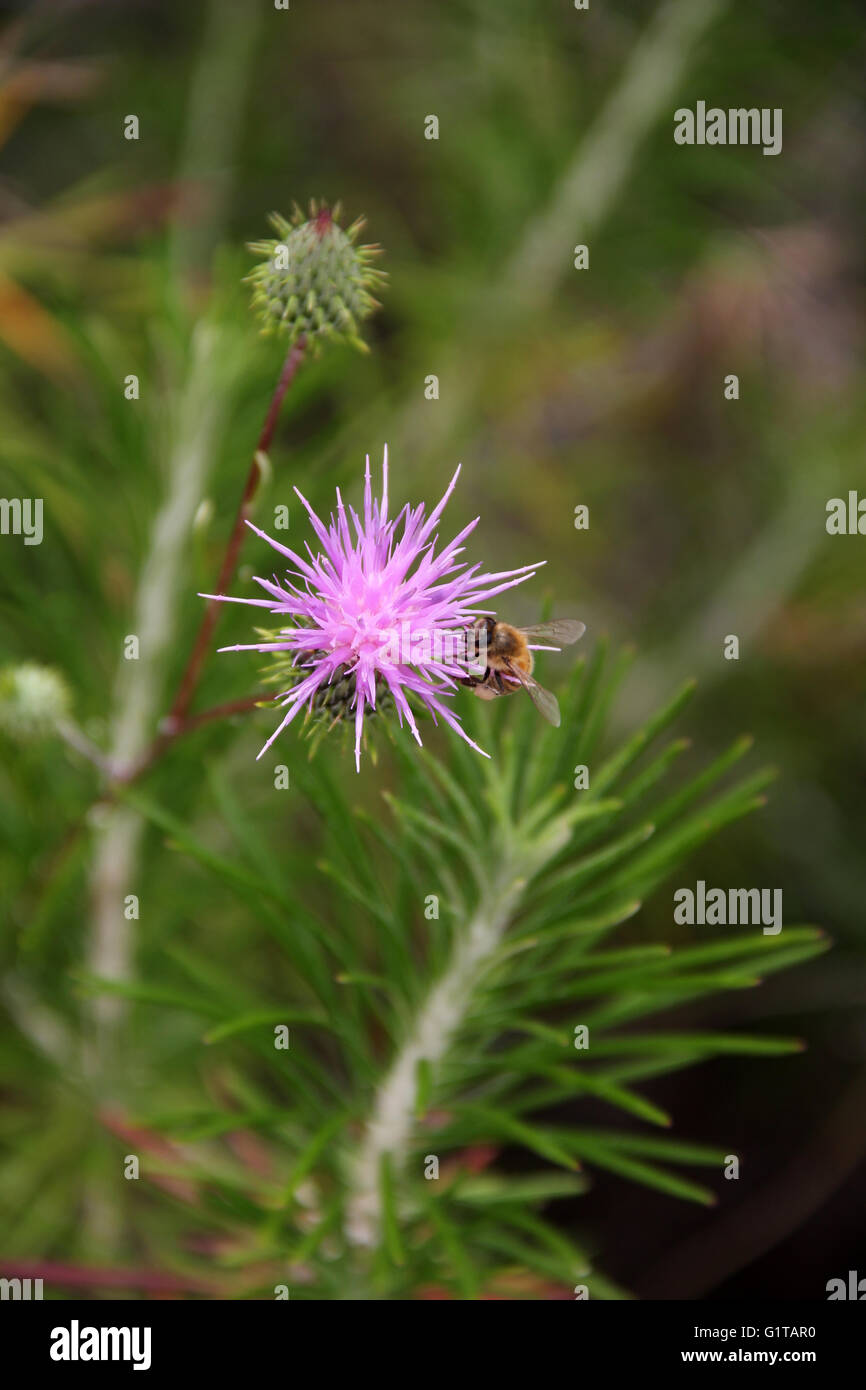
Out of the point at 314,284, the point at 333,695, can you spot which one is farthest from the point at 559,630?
the point at 314,284

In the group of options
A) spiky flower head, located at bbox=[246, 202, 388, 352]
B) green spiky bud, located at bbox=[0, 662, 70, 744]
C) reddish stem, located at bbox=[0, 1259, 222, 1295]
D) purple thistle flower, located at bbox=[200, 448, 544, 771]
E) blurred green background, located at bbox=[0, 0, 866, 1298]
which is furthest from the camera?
blurred green background, located at bbox=[0, 0, 866, 1298]

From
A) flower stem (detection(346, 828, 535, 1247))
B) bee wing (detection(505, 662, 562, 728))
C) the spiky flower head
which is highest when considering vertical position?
the spiky flower head

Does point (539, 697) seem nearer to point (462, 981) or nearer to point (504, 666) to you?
point (504, 666)

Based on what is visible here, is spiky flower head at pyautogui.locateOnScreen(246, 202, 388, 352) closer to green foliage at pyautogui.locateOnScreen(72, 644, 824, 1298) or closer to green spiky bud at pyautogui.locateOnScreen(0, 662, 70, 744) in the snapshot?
green foliage at pyautogui.locateOnScreen(72, 644, 824, 1298)

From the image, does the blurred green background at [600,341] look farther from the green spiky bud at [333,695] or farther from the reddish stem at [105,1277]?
the green spiky bud at [333,695]

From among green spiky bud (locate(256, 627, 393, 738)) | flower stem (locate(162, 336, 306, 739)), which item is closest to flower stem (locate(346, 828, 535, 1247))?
green spiky bud (locate(256, 627, 393, 738))

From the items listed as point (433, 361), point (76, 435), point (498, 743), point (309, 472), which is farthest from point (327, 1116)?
point (433, 361)

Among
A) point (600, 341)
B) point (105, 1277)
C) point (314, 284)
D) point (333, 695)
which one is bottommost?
point (105, 1277)
